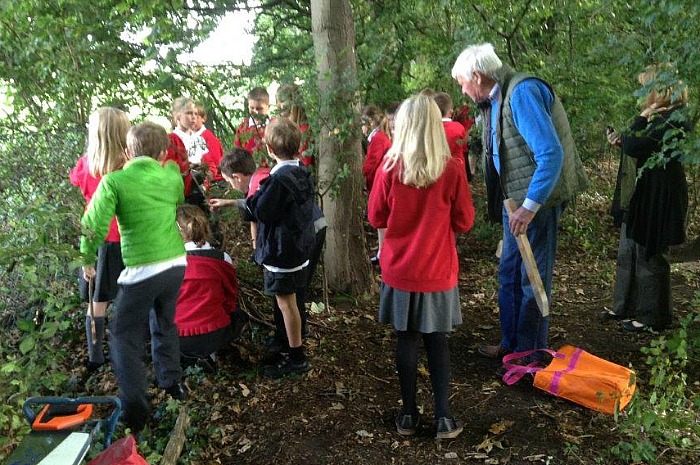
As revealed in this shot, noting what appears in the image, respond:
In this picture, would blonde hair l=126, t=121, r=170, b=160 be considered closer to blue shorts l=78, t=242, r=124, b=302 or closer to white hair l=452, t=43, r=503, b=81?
blue shorts l=78, t=242, r=124, b=302

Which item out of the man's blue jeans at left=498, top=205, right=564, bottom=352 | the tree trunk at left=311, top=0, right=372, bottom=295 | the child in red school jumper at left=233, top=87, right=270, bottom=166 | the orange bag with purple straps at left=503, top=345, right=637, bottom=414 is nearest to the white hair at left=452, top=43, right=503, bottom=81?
the man's blue jeans at left=498, top=205, right=564, bottom=352

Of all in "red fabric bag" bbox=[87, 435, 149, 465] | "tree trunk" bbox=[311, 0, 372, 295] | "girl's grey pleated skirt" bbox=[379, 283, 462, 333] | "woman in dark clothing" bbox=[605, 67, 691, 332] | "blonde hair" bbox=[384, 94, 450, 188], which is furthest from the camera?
"tree trunk" bbox=[311, 0, 372, 295]

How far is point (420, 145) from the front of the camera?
119 inches

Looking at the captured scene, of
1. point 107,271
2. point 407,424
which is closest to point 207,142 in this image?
point 107,271

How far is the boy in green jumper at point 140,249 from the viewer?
11.0 feet

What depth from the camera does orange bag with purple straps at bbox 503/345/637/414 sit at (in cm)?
Answer: 342

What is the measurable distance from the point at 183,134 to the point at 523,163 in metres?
3.03

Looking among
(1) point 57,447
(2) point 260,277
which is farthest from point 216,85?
(1) point 57,447

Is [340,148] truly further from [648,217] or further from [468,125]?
[468,125]

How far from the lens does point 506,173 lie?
12.6 ft

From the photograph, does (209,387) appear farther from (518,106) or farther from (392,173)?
(518,106)

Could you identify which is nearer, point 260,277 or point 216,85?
point 216,85

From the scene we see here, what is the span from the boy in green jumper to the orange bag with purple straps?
2.31 m

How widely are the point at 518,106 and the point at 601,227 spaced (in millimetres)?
5292
